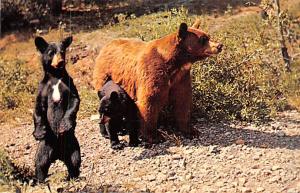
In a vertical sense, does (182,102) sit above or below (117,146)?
above

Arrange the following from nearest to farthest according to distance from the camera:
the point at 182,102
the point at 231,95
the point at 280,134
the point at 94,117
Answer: the point at 182,102 < the point at 280,134 < the point at 231,95 < the point at 94,117

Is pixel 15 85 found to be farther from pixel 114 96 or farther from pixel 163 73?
pixel 163 73

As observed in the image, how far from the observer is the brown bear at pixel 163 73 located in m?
6.42

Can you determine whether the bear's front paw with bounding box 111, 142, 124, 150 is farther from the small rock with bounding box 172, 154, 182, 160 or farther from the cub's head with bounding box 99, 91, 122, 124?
the small rock with bounding box 172, 154, 182, 160

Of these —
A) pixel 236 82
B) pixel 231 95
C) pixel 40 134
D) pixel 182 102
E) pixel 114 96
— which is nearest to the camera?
pixel 40 134

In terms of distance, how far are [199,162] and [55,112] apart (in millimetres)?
1624

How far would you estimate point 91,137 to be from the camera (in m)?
7.29

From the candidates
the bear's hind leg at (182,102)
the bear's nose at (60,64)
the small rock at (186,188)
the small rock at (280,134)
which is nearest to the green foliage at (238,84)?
the small rock at (280,134)

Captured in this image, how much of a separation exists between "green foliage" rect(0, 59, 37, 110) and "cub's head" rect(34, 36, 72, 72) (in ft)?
14.9

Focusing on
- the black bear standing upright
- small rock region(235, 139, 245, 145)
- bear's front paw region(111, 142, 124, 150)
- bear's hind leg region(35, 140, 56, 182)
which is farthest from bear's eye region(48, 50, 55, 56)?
small rock region(235, 139, 245, 145)

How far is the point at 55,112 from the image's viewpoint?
5445 millimetres

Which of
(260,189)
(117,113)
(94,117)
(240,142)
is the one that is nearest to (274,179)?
(260,189)

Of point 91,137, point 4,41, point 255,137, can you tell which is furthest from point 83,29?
point 255,137

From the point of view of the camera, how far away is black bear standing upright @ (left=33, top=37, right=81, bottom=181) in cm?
536
